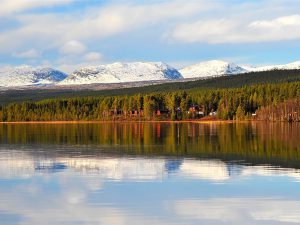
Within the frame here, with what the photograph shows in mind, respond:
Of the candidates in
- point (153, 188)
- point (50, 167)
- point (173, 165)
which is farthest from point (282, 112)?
point (153, 188)

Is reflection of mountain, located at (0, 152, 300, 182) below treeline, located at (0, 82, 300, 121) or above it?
below

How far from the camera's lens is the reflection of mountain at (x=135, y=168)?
3691cm

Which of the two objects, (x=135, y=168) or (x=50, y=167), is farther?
(x=50, y=167)

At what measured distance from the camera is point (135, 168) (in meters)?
41.2

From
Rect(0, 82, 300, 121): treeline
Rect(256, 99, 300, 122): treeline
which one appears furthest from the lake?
Rect(0, 82, 300, 121): treeline

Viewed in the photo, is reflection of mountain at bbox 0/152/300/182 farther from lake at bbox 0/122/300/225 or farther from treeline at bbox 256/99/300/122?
treeline at bbox 256/99/300/122

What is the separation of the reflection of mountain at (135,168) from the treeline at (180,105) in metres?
117

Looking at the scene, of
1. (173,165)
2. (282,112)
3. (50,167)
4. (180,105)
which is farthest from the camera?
(180,105)

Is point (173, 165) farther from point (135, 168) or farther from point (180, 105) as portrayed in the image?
point (180, 105)

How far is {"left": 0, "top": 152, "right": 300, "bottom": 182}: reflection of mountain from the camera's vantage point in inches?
1453

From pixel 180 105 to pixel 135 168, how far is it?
137 m

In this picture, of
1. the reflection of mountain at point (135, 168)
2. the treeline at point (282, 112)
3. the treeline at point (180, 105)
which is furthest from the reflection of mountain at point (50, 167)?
the treeline at point (180, 105)

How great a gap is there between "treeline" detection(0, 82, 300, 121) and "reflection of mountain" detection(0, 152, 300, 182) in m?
117

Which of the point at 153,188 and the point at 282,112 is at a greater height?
the point at 282,112
